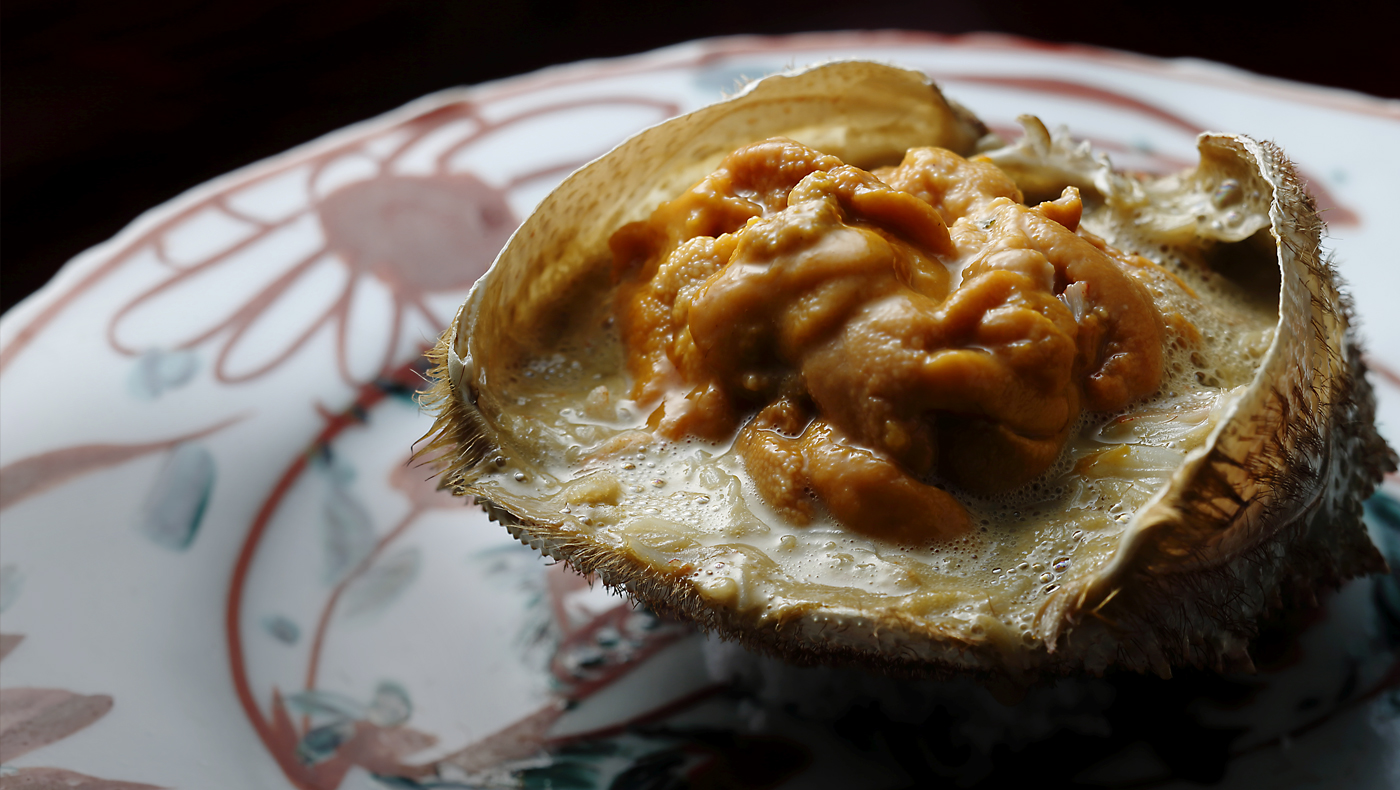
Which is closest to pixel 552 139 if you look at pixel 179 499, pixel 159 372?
pixel 159 372

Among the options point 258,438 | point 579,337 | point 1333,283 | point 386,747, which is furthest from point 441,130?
point 1333,283

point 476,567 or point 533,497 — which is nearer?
point 533,497

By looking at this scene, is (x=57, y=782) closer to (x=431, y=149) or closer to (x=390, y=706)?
(x=390, y=706)

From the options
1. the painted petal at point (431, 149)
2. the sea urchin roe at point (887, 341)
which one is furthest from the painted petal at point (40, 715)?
the painted petal at point (431, 149)

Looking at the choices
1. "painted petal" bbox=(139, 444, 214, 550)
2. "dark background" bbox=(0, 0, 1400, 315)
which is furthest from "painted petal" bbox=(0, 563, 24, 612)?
"dark background" bbox=(0, 0, 1400, 315)

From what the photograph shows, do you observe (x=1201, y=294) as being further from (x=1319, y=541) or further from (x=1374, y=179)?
(x=1374, y=179)

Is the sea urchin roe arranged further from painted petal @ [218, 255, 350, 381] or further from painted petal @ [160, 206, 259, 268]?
painted petal @ [160, 206, 259, 268]
